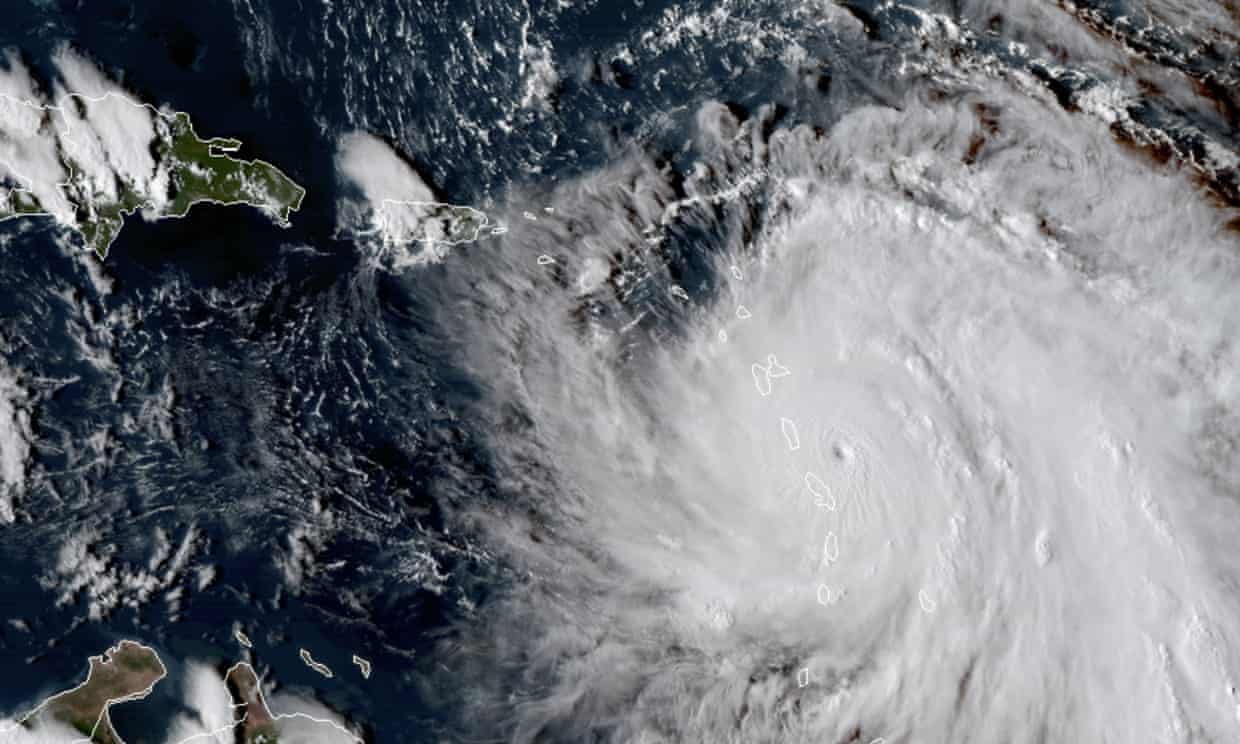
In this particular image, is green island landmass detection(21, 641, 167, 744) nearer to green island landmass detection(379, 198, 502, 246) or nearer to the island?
the island

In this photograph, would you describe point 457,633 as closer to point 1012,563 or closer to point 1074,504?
point 1012,563

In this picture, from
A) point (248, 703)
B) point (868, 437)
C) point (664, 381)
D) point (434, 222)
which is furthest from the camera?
point (248, 703)

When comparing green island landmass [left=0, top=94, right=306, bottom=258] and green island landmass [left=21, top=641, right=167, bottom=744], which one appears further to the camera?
green island landmass [left=21, top=641, right=167, bottom=744]

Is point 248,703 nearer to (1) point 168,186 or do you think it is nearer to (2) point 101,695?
(2) point 101,695

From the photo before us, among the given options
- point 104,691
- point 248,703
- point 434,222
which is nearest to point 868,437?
point 434,222

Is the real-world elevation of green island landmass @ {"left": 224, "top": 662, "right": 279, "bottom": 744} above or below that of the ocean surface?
below

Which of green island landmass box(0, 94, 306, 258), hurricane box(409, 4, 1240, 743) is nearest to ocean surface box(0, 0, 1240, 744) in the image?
hurricane box(409, 4, 1240, 743)

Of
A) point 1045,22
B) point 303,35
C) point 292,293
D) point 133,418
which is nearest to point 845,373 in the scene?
point 1045,22

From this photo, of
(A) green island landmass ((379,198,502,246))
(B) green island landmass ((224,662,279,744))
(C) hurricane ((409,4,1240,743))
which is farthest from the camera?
(B) green island landmass ((224,662,279,744))
